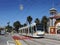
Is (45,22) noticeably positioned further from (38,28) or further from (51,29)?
(38,28)

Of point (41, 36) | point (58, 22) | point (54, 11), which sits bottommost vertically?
point (41, 36)

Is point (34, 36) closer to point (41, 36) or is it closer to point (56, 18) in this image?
point (41, 36)

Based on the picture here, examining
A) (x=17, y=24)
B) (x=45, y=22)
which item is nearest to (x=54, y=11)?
(x=45, y=22)

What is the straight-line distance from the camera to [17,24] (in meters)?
194

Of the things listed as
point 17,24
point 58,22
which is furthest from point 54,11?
point 17,24

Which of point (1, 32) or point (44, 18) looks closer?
point (1, 32)

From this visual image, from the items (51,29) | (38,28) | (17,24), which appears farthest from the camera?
(17,24)

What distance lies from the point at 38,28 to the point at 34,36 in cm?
626

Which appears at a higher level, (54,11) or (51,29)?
(54,11)

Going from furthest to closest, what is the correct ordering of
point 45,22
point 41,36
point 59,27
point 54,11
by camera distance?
1. point 45,22
2. point 54,11
3. point 59,27
4. point 41,36

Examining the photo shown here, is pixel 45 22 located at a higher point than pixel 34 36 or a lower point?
higher

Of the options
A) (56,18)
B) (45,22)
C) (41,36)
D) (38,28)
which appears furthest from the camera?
(45,22)

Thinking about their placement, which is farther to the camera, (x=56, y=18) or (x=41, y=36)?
(x=56, y=18)

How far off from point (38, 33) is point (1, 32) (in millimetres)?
55038
